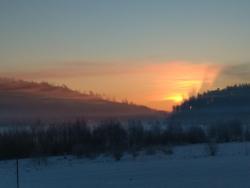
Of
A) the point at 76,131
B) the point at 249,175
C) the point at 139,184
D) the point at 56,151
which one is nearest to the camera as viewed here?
the point at 139,184

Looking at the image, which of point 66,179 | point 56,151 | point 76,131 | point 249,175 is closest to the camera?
point 249,175

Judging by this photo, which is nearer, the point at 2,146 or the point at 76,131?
the point at 2,146

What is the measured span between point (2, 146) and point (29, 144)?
447 cm

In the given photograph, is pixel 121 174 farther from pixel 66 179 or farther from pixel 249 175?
Result: pixel 249 175

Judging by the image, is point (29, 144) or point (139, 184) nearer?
point (139, 184)

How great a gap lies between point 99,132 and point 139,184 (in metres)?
77.8

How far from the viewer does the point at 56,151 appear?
328 feet

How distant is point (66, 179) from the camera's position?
1736 inches

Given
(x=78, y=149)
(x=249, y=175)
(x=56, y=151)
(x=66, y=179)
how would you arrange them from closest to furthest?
(x=249, y=175)
(x=66, y=179)
(x=78, y=149)
(x=56, y=151)

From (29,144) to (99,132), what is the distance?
21418mm

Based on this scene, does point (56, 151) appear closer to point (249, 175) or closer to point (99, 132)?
point (99, 132)

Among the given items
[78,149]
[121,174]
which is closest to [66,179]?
[121,174]

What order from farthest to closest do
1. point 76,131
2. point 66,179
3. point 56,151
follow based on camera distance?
1. point 76,131
2. point 56,151
3. point 66,179

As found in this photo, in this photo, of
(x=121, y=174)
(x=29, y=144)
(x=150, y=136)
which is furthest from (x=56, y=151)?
(x=121, y=174)
